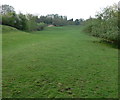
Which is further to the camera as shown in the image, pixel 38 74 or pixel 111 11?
pixel 111 11

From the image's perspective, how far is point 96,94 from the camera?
3.54 m

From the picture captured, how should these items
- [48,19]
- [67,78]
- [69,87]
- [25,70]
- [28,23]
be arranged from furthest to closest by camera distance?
1. [48,19]
2. [28,23]
3. [25,70]
4. [67,78]
5. [69,87]

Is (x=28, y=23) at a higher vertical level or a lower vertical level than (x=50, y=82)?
higher

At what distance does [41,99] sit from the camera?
3.18 m

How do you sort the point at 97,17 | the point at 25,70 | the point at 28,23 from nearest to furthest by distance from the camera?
the point at 25,70 < the point at 97,17 < the point at 28,23

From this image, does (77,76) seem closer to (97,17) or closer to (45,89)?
(45,89)

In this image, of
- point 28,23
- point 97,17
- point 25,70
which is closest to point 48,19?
point 28,23

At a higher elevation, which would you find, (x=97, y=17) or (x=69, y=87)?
(x=97, y=17)

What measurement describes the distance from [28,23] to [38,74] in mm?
38801

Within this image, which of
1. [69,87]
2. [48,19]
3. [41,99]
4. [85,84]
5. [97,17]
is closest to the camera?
[41,99]

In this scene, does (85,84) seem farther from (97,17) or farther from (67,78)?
(97,17)

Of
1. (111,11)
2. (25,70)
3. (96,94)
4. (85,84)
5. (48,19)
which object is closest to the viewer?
(96,94)

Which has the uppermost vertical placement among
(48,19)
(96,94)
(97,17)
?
(48,19)

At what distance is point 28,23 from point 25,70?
1505 inches
